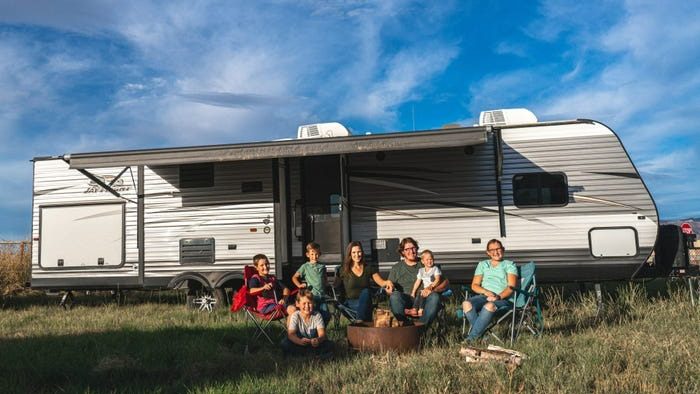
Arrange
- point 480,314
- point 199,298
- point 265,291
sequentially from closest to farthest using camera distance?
point 480,314, point 265,291, point 199,298

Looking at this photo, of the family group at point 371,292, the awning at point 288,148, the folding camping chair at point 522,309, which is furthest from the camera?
the awning at point 288,148

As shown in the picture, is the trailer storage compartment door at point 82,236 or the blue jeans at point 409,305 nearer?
the blue jeans at point 409,305

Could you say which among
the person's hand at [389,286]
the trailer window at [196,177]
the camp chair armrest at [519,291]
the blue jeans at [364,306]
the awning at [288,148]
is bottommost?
the blue jeans at [364,306]

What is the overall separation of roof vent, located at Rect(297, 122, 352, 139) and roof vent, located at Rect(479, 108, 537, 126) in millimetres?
2104

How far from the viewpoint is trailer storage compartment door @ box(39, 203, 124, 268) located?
353 inches

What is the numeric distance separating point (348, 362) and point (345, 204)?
12.1 feet

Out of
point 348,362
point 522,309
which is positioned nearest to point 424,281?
point 522,309

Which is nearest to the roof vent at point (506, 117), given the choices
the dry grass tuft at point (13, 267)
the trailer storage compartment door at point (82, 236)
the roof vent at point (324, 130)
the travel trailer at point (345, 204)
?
the travel trailer at point (345, 204)

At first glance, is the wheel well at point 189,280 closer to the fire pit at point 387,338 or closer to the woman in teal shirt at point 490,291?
the fire pit at point 387,338

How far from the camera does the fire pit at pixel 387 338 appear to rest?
16.4ft

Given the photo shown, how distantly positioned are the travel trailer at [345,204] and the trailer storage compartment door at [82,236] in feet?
0.06

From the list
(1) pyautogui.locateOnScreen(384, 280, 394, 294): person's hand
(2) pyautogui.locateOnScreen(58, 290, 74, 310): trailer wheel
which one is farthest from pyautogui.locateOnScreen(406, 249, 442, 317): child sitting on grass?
(2) pyautogui.locateOnScreen(58, 290, 74, 310): trailer wheel

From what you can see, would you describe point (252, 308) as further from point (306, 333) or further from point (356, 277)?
point (356, 277)

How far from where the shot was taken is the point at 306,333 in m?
5.22
